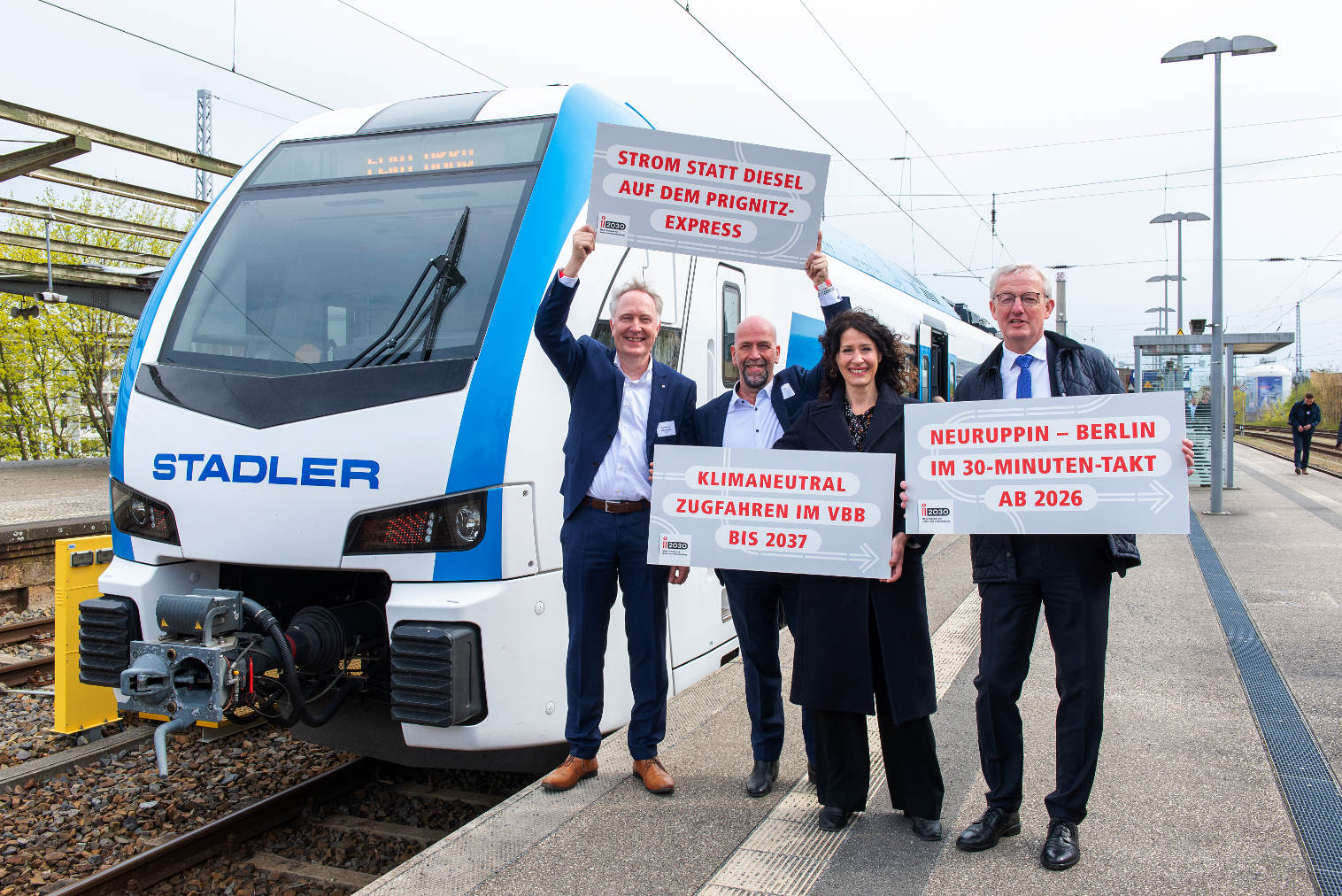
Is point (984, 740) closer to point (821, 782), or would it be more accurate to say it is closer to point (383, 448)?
point (821, 782)

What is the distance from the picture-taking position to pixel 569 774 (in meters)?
3.87

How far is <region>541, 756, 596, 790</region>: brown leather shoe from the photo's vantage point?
386cm

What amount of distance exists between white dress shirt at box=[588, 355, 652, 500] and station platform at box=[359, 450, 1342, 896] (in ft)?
3.80

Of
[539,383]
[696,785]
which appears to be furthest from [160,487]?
[696,785]

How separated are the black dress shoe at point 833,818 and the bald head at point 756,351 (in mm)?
1580

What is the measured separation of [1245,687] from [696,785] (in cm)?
313

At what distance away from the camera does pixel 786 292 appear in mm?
6367

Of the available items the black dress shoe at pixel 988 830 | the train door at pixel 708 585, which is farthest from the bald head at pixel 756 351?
the black dress shoe at pixel 988 830

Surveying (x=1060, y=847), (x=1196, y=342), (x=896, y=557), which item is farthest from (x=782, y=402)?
(x=1196, y=342)

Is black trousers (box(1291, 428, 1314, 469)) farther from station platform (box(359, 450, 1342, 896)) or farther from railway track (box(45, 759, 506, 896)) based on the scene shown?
railway track (box(45, 759, 506, 896))

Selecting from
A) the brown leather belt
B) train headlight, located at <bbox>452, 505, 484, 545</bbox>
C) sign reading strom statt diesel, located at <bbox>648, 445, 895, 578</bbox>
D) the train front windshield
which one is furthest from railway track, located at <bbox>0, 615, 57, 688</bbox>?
sign reading strom statt diesel, located at <bbox>648, 445, 895, 578</bbox>

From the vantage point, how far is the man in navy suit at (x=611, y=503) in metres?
3.77

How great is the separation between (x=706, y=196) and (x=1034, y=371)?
1425 millimetres

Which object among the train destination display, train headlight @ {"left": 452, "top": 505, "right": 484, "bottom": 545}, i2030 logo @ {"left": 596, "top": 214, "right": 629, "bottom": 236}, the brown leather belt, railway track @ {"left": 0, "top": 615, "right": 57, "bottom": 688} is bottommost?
railway track @ {"left": 0, "top": 615, "right": 57, "bottom": 688}
